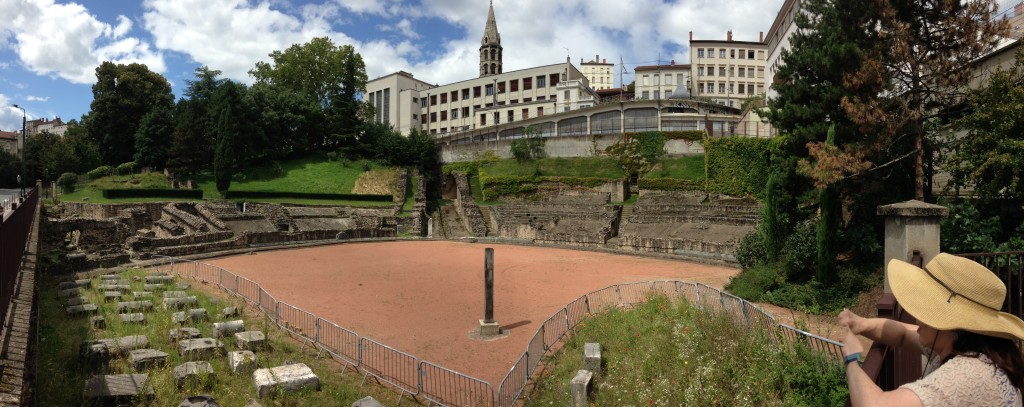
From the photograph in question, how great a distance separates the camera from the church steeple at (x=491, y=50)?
7100 centimetres

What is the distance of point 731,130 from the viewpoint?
47.5 m

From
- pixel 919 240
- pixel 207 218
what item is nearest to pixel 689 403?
pixel 919 240

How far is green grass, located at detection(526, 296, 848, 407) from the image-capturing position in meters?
6.51

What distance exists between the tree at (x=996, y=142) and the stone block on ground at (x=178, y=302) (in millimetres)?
19789

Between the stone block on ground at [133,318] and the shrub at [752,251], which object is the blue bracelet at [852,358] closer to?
the stone block on ground at [133,318]

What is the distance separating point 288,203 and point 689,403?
36.5 m

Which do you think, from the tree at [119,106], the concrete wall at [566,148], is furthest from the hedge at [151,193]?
the concrete wall at [566,148]

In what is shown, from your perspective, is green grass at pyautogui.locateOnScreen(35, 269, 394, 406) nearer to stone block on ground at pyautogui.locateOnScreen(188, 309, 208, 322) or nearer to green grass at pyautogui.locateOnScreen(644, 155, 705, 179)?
stone block on ground at pyautogui.locateOnScreen(188, 309, 208, 322)

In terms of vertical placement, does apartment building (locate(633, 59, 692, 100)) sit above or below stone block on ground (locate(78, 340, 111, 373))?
above

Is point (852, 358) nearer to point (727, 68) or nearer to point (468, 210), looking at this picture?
point (468, 210)

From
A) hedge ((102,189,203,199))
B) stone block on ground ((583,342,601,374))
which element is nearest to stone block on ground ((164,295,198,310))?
stone block on ground ((583,342,601,374))

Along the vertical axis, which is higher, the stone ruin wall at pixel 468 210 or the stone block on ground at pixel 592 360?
the stone ruin wall at pixel 468 210

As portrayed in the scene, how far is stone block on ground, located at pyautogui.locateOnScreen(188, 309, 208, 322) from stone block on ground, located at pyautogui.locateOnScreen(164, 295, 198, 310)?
115 cm

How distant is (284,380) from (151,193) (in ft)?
108
